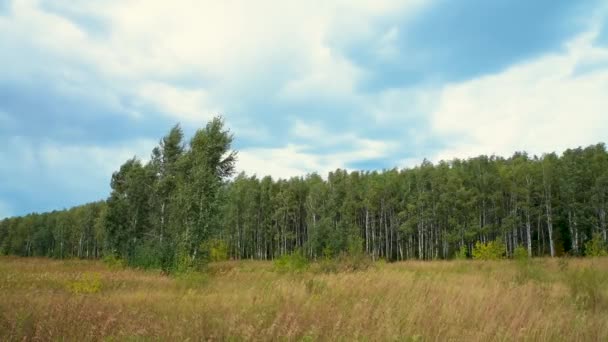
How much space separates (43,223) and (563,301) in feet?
355

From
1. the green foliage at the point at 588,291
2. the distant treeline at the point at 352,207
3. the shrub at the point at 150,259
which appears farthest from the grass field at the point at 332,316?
the shrub at the point at 150,259

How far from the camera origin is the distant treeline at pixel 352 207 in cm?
2944

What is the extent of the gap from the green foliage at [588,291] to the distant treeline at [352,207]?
18.6 meters

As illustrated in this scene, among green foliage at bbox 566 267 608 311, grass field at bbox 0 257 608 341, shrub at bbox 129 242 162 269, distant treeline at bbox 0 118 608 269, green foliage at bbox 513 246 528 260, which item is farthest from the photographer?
distant treeline at bbox 0 118 608 269

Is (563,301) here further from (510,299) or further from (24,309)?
(24,309)

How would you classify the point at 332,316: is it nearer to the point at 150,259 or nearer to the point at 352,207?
the point at 150,259

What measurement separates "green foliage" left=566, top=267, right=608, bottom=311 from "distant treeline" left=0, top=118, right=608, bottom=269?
1859 centimetres

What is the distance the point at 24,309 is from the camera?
20.0 feet

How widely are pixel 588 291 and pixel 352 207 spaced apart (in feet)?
156

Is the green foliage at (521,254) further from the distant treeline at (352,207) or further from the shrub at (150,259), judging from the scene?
the shrub at (150,259)

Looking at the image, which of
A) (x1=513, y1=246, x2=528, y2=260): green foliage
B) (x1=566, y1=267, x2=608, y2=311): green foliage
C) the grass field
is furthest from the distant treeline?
(x1=566, y1=267, x2=608, y2=311): green foliage

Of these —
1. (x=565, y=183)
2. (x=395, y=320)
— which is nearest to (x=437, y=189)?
(x=565, y=183)

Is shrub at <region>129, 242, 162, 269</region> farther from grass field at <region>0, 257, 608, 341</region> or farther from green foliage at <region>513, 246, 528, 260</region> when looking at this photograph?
green foliage at <region>513, 246, 528, 260</region>

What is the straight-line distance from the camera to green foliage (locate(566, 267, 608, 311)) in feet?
26.2
